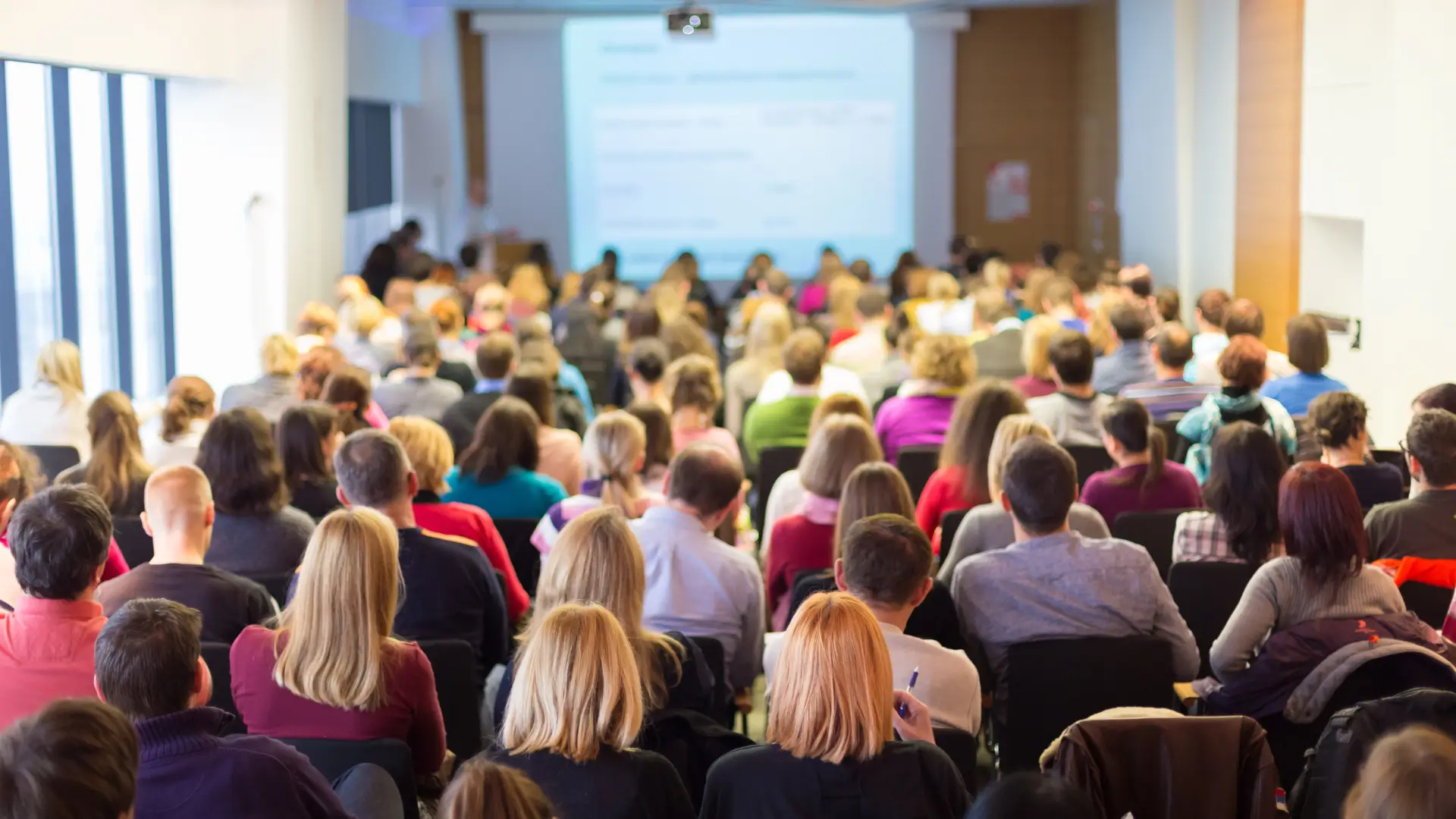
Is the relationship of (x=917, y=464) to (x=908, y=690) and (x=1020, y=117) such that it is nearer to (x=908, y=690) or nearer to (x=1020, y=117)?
(x=908, y=690)

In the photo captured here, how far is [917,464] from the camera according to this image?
6.11m

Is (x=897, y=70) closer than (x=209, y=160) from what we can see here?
No

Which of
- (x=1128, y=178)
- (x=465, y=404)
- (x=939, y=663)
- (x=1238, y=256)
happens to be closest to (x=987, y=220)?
(x=1128, y=178)

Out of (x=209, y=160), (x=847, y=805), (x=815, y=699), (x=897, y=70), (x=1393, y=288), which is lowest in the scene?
(x=847, y=805)

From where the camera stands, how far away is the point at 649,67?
17141 millimetres

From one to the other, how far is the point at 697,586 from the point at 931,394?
285 cm

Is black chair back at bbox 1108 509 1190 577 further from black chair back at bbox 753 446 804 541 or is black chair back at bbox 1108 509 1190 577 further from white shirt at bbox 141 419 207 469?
white shirt at bbox 141 419 207 469

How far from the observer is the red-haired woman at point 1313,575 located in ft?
11.5

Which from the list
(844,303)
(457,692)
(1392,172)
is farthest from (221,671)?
(844,303)

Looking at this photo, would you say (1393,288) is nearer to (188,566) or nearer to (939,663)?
(939,663)

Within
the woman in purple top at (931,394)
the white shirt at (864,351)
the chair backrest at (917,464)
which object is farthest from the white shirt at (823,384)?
the white shirt at (864,351)

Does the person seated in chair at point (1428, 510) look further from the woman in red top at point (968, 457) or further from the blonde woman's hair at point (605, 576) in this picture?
the blonde woman's hair at point (605, 576)

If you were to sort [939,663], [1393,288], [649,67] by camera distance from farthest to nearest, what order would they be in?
[649,67]
[1393,288]
[939,663]

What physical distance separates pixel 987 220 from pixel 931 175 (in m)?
1.11
